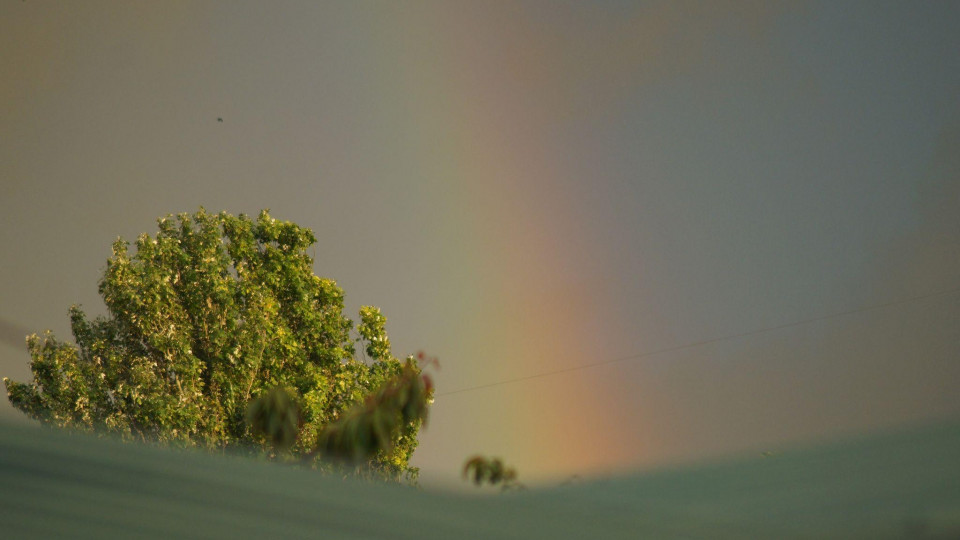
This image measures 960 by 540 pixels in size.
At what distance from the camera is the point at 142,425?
59.8ft

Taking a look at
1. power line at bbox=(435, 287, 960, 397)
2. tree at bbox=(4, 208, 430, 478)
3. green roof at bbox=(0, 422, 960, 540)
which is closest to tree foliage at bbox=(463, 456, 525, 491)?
green roof at bbox=(0, 422, 960, 540)

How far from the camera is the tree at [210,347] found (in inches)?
723

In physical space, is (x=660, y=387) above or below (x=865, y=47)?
below

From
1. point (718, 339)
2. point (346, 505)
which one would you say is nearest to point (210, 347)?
point (346, 505)

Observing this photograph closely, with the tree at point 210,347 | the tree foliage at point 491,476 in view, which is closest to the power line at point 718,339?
the tree at point 210,347

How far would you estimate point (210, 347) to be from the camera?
19109 mm

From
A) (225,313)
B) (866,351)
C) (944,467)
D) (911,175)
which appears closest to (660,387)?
(866,351)

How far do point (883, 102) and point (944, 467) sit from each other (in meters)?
43.2

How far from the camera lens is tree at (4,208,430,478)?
60.3 feet

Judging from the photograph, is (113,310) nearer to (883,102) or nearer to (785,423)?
(785,423)

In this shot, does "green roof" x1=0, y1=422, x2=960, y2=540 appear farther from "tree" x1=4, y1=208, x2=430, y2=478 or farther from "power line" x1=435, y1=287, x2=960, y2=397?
"power line" x1=435, y1=287, x2=960, y2=397

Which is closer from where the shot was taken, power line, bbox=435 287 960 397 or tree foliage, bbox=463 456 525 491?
tree foliage, bbox=463 456 525 491

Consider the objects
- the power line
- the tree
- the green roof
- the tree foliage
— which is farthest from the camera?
the power line

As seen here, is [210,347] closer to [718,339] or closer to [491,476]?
[491,476]
